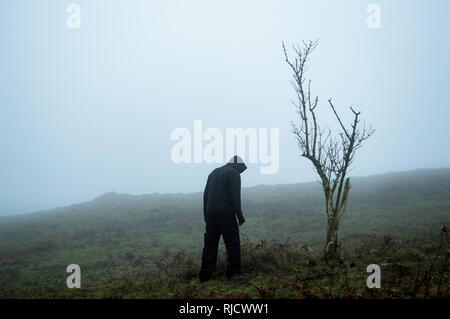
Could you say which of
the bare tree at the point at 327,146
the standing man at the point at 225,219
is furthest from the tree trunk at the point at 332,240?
the standing man at the point at 225,219

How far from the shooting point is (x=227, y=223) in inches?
256

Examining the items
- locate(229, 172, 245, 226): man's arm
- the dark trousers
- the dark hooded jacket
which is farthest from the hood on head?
the dark trousers

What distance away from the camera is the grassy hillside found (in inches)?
235

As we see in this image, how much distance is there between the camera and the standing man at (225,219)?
6496 millimetres

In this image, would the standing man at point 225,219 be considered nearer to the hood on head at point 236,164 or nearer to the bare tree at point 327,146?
the hood on head at point 236,164

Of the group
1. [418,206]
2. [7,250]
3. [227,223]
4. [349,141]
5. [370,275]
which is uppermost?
[349,141]

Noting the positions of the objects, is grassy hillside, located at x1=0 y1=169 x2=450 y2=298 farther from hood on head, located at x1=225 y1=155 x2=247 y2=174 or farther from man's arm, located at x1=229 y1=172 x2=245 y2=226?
hood on head, located at x1=225 y1=155 x2=247 y2=174

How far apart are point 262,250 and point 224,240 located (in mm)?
1890

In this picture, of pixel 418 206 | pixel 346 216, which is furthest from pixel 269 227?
pixel 418 206

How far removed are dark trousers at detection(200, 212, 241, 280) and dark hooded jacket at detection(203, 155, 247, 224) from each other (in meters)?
0.14

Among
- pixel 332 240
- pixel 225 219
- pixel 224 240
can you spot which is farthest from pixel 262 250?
pixel 225 219
